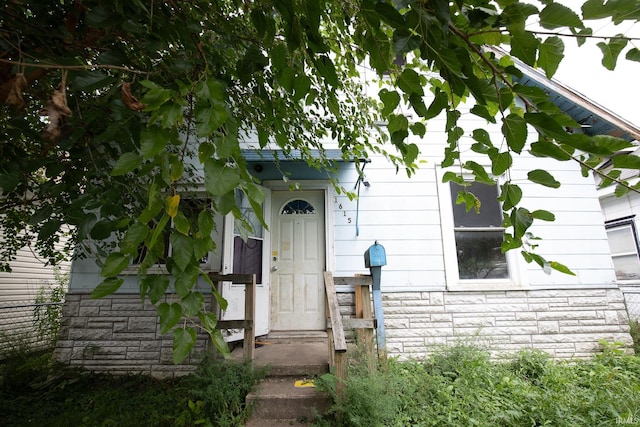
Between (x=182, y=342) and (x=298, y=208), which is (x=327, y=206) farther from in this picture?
(x=182, y=342)

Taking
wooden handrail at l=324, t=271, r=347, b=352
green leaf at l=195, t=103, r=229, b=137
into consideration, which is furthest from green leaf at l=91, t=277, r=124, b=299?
wooden handrail at l=324, t=271, r=347, b=352

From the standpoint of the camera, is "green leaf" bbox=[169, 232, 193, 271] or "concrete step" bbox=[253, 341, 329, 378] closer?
"green leaf" bbox=[169, 232, 193, 271]

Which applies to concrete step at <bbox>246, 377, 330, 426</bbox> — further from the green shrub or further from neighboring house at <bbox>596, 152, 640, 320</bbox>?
neighboring house at <bbox>596, 152, 640, 320</bbox>

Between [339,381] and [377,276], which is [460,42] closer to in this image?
[339,381]

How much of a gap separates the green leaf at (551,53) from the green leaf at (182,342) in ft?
3.38

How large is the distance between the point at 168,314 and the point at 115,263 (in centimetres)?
16

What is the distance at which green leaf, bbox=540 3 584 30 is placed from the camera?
67 cm

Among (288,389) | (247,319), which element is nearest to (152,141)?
(288,389)

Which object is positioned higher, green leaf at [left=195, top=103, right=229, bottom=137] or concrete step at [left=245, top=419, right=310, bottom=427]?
green leaf at [left=195, top=103, right=229, bottom=137]

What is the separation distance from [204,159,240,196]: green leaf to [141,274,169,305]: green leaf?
27 cm

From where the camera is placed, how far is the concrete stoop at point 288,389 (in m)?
2.66

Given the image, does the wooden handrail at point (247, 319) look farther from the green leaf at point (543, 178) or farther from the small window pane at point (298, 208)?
the green leaf at point (543, 178)

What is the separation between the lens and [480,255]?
14.2ft

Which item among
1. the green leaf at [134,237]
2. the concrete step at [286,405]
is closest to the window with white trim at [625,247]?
the concrete step at [286,405]
